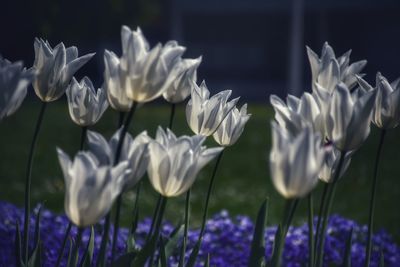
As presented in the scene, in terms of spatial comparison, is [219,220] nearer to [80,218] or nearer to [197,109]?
[197,109]

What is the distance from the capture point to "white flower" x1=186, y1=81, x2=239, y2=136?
2.16 meters

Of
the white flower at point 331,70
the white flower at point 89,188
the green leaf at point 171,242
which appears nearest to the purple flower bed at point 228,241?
the green leaf at point 171,242

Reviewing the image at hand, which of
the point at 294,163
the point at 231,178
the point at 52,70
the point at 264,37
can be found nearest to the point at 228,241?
the point at 52,70

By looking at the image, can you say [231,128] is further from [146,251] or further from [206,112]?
[146,251]

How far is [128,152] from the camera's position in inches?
69.1

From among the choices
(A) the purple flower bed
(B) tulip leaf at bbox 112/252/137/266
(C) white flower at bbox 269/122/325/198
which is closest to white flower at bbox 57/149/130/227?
(B) tulip leaf at bbox 112/252/137/266

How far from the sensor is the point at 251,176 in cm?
874

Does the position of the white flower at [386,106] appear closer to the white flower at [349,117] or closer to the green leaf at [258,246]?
the white flower at [349,117]

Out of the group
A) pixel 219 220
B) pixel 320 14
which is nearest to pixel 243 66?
pixel 320 14

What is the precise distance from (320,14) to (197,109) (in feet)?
78.5

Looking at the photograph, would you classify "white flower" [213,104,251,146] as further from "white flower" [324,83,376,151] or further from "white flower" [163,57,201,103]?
"white flower" [324,83,376,151]

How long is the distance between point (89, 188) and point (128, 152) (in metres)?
0.22

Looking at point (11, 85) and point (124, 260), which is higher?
point (11, 85)

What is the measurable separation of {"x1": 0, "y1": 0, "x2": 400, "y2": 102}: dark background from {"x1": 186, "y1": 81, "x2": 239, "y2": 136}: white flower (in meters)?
20.1
